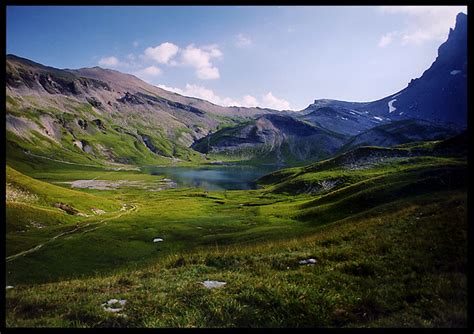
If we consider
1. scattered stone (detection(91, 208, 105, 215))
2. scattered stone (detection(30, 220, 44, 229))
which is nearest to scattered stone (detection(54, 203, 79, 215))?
scattered stone (detection(91, 208, 105, 215))

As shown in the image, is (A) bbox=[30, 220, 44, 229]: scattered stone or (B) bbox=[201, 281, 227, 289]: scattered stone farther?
(A) bbox=[30, 220, 44, 229]: scattered stone

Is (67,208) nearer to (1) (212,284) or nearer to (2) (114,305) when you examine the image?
(1) (212,284)

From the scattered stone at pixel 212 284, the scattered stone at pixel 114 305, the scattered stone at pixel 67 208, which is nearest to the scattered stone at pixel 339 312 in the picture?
the scattered stone at pixel 212 284

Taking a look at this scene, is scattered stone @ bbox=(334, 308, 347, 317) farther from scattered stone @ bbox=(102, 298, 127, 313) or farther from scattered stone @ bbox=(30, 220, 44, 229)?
scattered stone @ bbox=(30, 220, 44, 229)

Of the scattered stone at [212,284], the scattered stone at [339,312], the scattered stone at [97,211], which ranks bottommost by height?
the scattered stone at [97,211]

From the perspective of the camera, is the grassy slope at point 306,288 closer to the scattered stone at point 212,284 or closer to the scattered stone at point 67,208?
the scattered stone at point 212,284

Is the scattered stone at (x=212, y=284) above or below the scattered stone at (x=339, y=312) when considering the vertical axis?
below

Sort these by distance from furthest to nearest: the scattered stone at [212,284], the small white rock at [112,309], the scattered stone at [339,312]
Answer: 1. the scattered stone at [212,284]
2. the small white rock at [112,309]
3. the scattered stone at [339,312]

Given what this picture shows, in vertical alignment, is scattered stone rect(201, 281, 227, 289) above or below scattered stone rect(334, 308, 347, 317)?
below

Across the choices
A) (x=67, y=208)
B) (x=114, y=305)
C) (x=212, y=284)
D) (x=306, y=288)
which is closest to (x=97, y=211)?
(x=67, y=208)
